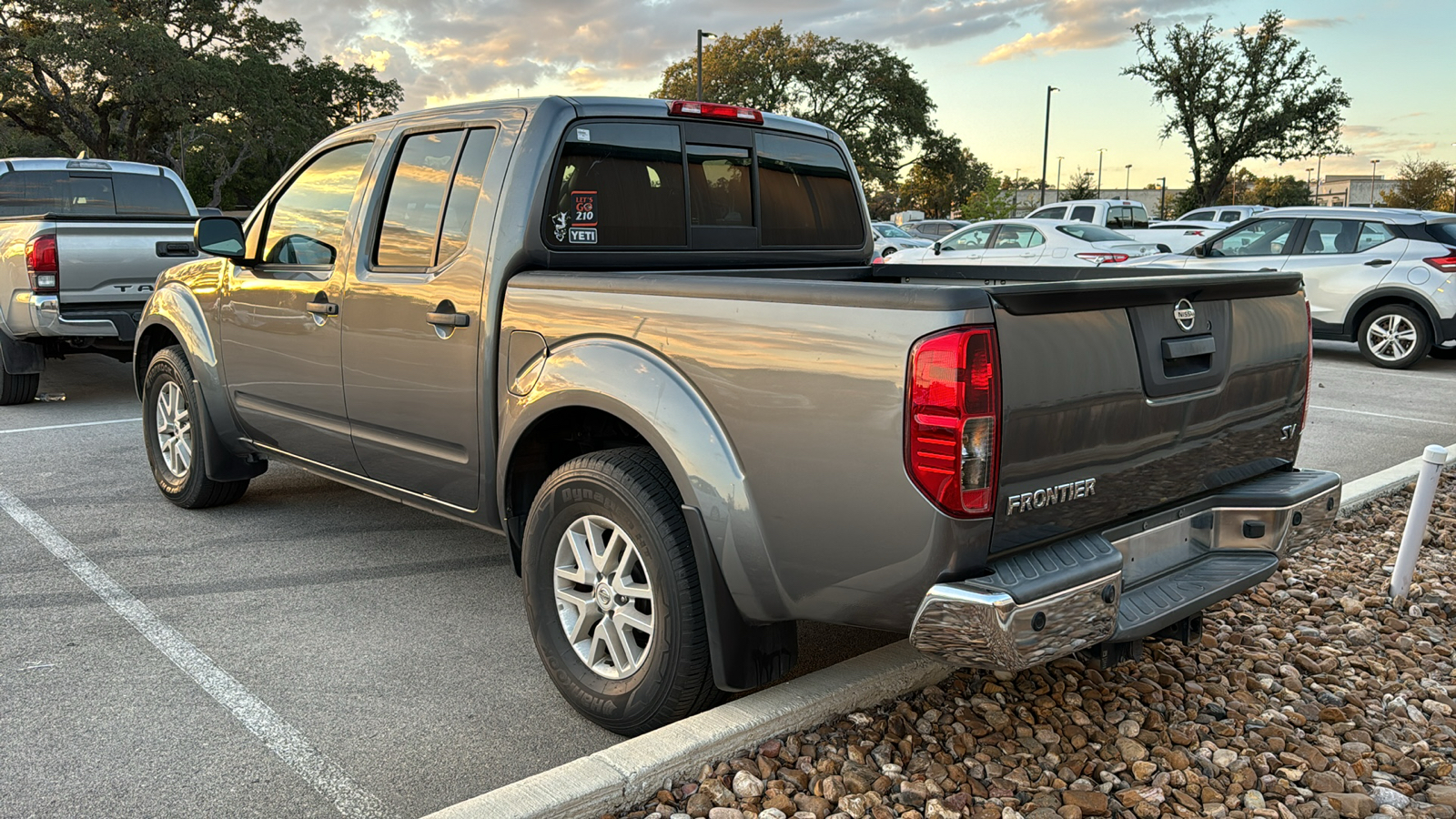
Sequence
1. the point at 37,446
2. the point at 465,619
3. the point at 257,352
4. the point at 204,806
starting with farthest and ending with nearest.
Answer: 1. the point at 37,446
2. the point at 257,352
3. the point at 465,619
4. the point at 204,806

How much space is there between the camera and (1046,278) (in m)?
4.53

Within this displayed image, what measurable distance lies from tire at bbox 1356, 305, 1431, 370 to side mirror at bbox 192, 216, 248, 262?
38.4 ft

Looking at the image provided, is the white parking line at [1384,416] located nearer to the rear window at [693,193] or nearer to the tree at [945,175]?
the rear window at [693,193]

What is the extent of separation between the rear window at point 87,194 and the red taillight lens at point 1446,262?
40.9 ft

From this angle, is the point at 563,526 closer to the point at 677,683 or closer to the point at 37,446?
the point at 677,683

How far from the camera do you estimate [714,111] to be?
4.28 m

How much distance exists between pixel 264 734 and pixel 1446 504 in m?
5.95

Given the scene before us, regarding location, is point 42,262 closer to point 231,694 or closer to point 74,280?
point 74,280

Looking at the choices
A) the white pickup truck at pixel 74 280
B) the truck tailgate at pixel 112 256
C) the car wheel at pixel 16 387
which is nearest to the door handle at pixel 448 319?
the white pickup truck at pixel 74 280

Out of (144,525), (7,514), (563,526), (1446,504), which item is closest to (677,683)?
(563,526)

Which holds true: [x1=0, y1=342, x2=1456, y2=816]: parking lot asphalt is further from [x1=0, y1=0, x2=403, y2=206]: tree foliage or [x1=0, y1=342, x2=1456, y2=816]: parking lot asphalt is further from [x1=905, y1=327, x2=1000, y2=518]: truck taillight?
[x1=0, y1=0, x2=403, y2=206]: tree foliage

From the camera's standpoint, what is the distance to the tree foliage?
110 feet

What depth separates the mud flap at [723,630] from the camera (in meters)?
3.00

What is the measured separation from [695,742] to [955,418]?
1137mm
